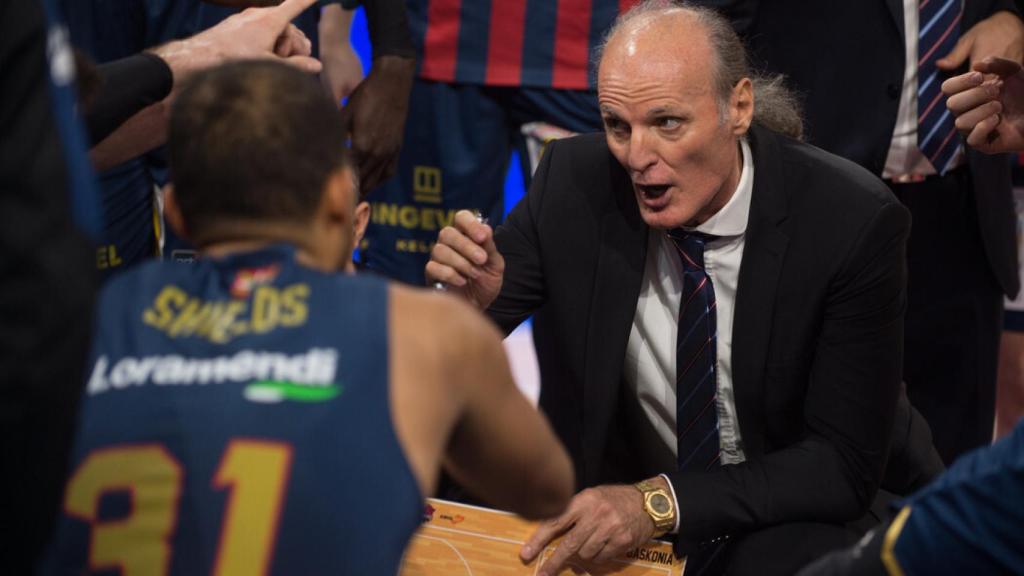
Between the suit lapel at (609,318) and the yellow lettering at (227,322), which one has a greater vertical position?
the yellow lettering at (227,322)

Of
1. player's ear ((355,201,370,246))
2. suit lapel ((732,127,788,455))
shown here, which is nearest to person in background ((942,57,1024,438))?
suit lapel ((732,127,788,455))

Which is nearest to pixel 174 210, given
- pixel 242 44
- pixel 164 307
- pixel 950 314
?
pixel 164 307

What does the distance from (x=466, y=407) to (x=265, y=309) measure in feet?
0.75

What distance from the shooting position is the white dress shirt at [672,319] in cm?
253

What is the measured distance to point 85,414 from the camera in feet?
4.25

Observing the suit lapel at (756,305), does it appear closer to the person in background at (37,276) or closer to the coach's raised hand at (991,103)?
the coach's raised hand at (991,103)

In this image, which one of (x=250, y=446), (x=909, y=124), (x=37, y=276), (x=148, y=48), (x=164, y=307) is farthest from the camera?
(x=909, y=124)

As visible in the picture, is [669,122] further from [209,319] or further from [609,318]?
A: [209,319]

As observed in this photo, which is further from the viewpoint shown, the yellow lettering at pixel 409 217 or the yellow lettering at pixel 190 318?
the yellow lettering at pixel 409 217

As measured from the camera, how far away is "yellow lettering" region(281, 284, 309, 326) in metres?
1.30

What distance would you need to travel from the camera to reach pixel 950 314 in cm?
336

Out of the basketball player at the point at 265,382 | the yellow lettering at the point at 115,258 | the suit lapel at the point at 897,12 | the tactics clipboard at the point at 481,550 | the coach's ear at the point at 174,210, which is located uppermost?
the suit lapel at the point at 897,12

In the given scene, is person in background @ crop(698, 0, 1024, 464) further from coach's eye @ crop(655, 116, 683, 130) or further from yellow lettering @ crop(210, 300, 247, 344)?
yellow lettering @ crop(210, 300, 247, 344)

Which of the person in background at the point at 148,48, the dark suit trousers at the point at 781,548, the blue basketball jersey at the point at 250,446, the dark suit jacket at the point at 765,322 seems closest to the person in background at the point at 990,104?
the dark suit jacket at the point at 765,322
